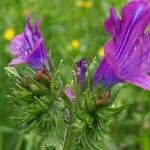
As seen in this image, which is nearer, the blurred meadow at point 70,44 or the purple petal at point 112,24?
the purple petal at point 112,24

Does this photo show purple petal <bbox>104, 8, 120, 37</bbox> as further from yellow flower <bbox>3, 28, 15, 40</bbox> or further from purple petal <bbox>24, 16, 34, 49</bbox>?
yellow flower <bbox>3, 28, 15, 40</bbox>

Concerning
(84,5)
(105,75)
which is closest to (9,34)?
(84,5)

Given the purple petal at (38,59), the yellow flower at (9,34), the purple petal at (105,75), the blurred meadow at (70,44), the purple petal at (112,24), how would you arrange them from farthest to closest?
the yellow flower at (9,34) < the blurred meadow at (70,44) < the purple petal at (38,59) < the purple petal at (105,75) < the purple petal at (112,24)

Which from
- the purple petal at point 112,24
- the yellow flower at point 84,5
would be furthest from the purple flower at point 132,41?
the yellow flower at point 84,5

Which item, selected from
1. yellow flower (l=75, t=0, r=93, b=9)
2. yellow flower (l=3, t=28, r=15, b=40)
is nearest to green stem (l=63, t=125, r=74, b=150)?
yellow flower (l=3, t=28, r=15, b=40)

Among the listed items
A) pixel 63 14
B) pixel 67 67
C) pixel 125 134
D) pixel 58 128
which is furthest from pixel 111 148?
pixel 63 14

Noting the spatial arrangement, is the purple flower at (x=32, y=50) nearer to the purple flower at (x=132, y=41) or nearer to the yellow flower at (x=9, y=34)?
the purple flower at (x=132, y=41)
